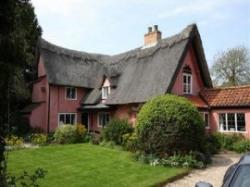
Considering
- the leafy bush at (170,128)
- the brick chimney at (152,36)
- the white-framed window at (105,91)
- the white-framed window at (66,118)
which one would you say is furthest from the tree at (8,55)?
the white-framed window at (66,118)

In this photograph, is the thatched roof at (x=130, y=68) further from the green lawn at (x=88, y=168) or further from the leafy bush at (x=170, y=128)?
the green lawn at (x=88, y=168)

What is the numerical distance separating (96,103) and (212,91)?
34.5 ft

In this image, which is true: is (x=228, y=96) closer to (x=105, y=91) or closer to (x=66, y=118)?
(x=105, y=91)

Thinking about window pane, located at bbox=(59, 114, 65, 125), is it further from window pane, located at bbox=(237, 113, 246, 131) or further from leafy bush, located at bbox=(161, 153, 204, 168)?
leafy bush, located at bbox=(161, 153, 204, 168)

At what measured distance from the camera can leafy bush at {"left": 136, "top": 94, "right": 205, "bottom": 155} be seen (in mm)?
15305

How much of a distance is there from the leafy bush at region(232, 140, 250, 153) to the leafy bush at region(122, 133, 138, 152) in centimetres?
700

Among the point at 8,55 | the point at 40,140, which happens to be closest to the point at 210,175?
the point at 8,55

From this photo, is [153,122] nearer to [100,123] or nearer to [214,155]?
[214,155]

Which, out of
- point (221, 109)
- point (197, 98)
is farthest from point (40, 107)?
point (221, 109)

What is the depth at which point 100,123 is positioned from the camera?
Answer: 28812mm

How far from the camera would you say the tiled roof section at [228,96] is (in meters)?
21.7

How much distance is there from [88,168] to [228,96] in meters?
13.7

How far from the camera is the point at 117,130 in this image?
72.0ft

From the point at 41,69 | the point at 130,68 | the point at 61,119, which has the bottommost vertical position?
the point at 61,119
